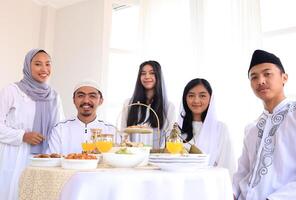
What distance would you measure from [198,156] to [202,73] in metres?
2.04

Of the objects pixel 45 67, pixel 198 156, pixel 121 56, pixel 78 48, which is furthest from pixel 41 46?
pixel 198 156

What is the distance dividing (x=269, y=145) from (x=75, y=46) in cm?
326

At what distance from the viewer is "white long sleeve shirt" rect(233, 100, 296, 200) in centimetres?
161

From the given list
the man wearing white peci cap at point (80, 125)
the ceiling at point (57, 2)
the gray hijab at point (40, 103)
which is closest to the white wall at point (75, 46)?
the ceiling at point (57, 2)

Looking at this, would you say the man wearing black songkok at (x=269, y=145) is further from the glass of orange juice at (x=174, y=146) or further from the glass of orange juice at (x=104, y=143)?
the glass of orange juice at (x=104, y=143)

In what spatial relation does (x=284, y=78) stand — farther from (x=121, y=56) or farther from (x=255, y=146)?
(x=121, y=56)

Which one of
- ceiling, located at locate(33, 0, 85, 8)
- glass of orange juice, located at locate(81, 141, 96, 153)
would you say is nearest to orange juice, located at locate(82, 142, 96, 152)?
glass of orange juice, located at locate(81, 141, 96, 153)

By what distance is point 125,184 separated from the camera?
1.06 m

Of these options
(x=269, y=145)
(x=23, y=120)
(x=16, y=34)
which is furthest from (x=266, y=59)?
(x=16, y=34)

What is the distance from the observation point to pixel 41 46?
4367mm

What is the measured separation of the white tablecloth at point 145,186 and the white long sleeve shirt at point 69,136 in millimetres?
1180

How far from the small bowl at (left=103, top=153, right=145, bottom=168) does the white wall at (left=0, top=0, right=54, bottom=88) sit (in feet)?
10.2

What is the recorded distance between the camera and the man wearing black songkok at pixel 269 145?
1623mm

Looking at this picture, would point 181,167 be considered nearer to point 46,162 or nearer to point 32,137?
point 46,162
